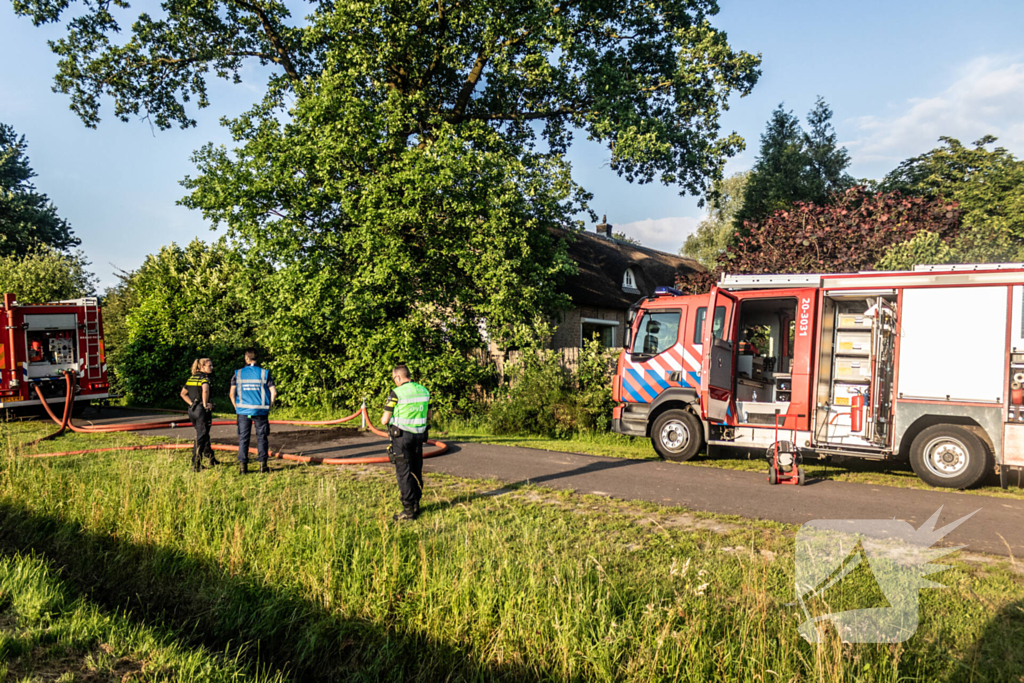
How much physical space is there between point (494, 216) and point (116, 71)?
14.0 meters

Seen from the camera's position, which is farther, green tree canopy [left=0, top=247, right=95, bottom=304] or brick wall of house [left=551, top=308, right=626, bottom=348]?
green tree canopy [left=0, top=247, right=95, bottom=304]

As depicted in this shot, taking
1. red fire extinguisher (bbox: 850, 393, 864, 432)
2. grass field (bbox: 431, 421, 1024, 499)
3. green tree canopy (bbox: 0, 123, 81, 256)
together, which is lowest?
grass field (bbox: 431, 421, 1024, 499)

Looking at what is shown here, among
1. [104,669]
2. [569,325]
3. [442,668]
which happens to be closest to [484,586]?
[442,668]

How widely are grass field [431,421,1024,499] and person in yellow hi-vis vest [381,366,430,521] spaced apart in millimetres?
5250

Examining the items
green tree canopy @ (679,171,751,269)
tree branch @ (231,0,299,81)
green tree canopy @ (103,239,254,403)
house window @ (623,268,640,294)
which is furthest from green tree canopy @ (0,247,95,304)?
green tree canopy @ (679,171,751,269)

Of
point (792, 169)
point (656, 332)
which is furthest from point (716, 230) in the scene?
point (656, 332)

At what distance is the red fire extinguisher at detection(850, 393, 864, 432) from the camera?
9.59m

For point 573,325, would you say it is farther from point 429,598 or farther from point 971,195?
point 429,598

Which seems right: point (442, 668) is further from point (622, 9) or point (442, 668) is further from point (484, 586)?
point (622, 9)

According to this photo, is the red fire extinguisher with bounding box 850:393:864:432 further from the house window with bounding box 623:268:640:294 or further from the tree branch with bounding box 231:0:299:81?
the tree branch with bounding box 231:0:299:81

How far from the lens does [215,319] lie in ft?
70.1

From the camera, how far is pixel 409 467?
674 cm

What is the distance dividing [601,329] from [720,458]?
1301cm

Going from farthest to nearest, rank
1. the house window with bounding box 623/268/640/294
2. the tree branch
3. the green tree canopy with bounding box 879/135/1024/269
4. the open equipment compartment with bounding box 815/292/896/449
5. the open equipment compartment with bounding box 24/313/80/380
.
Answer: the house window with bounding box 623/268/640/294 < the tree branch < the open equipment compartment with bounding box 24/313/80/380 < the green tree canopy with bounding box 879/135/1024/269 < the open equipment compartment with bounding box 815/292/896/449
